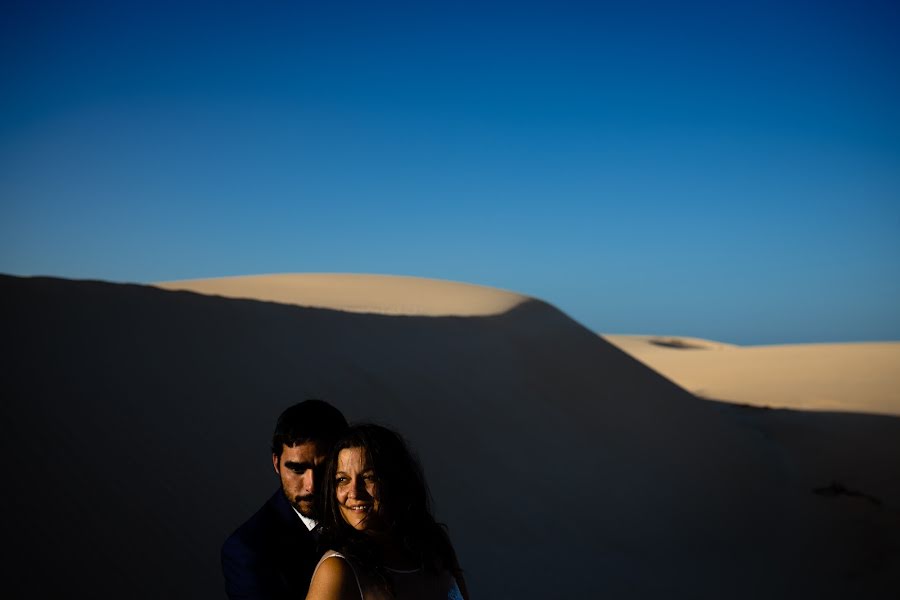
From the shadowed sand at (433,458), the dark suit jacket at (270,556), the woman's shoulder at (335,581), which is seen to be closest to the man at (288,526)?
the dark suit jacket at (270,556)

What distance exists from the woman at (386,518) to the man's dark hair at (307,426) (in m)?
0.49

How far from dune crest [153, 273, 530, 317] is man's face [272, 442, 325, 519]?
10976 mm

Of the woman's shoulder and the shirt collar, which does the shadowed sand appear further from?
the woman's shoulder

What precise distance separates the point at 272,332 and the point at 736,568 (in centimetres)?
627

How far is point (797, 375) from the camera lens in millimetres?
24359

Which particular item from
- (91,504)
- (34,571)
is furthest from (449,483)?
(34,571)

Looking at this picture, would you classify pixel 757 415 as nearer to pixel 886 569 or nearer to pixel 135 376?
pixel 886 569

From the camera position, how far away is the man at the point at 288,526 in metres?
1.93

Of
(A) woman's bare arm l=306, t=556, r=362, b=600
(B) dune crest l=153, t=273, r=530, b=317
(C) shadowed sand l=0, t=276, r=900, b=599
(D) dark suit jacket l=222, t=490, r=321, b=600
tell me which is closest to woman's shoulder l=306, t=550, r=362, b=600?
(A) woman's bare arm l=306, t=556, r=362, b=600

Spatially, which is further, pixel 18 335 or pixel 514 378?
pixel 514 378

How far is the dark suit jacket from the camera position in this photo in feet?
6.30

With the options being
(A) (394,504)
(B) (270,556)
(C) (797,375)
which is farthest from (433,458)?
(C) (797,375)

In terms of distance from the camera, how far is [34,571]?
392 cm

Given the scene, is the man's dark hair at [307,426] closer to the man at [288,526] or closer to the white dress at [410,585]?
the man at [288,526]
